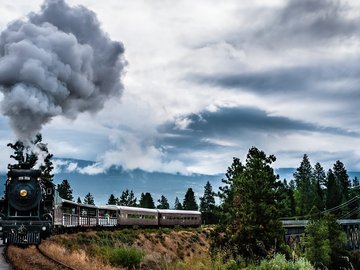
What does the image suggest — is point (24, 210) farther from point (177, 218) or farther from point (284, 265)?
point (177, 218)

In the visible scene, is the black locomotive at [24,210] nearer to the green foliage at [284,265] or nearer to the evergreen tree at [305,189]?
the green foliage at [284,265]

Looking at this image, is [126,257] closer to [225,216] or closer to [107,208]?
[225,216]

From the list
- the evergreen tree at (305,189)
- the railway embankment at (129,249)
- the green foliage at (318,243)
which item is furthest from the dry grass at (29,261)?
the evergreen tree at (305,189)

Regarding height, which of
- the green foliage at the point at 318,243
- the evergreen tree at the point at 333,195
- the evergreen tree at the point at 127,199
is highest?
the evergreen tree at the point at 127,199

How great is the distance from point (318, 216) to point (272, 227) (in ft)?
138

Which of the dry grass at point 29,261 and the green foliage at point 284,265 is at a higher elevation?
the dry grass at point 29,261

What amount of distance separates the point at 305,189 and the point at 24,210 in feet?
355

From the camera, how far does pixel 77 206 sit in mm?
44344

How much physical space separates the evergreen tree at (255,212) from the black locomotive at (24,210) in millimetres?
12419

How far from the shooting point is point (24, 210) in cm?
2419

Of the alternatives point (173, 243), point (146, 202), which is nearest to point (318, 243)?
point (173, 243)

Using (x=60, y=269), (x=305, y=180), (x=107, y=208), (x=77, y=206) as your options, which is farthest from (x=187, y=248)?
(x=305, y=180)

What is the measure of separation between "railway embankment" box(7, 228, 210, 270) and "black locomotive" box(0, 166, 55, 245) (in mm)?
1045

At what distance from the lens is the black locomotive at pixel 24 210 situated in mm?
23828
